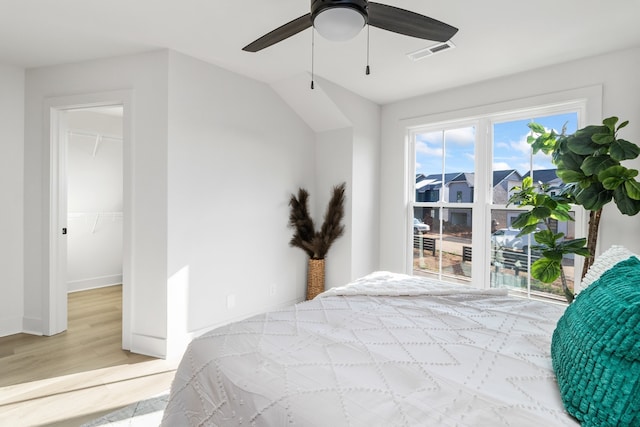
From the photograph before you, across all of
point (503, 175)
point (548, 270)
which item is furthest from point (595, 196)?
point (503, 175)

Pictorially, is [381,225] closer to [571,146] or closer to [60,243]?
[571,146]

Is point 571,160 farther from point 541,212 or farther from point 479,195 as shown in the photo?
point 479,195

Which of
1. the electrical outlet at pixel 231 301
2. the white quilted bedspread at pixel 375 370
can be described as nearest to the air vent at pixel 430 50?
the white quilted bedspread at pixel 375 370

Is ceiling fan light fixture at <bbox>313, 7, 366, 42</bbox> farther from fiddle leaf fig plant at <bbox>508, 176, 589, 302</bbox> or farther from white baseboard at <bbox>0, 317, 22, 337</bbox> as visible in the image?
white baseboard at <bbox>0, 317, 22, 337</bbox>

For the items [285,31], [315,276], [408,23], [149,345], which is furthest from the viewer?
[315,276]

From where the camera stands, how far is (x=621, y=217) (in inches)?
104

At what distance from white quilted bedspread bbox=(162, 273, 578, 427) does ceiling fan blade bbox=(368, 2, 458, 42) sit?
1345mm

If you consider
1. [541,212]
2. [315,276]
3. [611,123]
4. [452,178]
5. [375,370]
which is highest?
[611,123]

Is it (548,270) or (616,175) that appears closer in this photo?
(616,175)

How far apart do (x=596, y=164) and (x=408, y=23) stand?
173 centimetres

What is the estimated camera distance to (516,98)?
3127 mm

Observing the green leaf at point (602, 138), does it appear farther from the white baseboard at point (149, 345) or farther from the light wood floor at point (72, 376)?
the white baseboard at point (149, 345)

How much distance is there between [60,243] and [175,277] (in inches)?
53.3

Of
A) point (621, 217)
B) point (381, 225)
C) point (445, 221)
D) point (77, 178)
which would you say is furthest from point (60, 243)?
point (621, 217)
